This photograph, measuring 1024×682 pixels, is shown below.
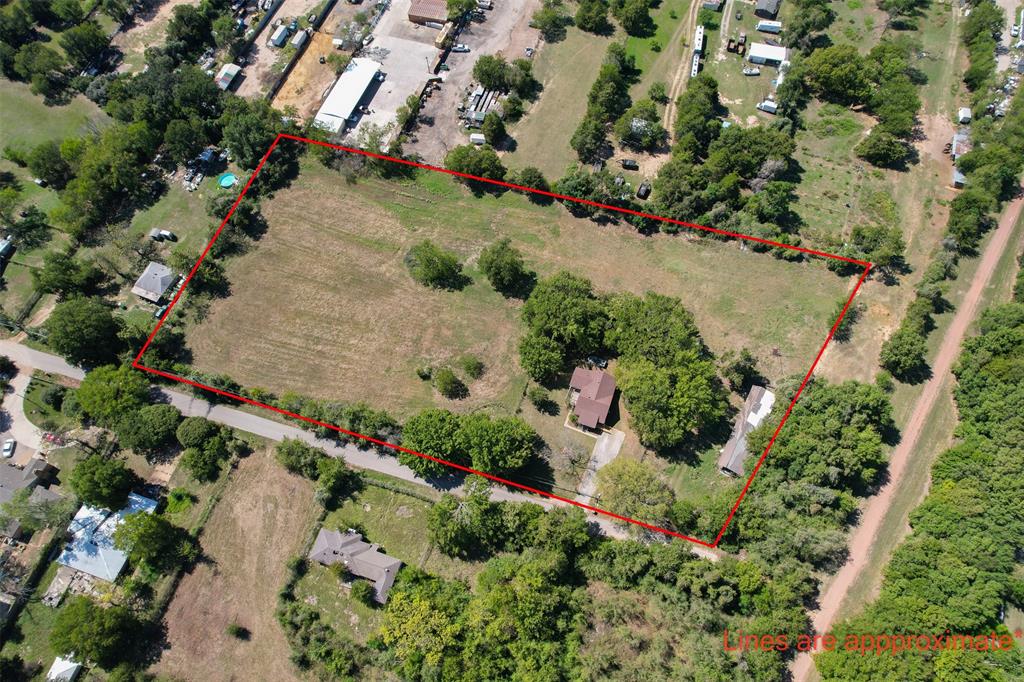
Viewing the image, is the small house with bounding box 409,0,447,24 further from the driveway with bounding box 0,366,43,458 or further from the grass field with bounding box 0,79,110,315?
the driveway with bounding box 0,366,43,458

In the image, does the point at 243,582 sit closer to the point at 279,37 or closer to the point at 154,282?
the point at 154,282

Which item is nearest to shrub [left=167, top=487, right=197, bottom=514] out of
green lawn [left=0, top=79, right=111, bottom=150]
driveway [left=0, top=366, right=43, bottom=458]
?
driveway [left=0, top=366, right=43, bottom=458]

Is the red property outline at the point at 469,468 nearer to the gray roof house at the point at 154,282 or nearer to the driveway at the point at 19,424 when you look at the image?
the gray roof house at the point at 154,282

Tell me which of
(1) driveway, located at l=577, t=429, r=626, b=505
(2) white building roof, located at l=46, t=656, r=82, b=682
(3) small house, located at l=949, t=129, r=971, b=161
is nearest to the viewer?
(2) white building roof, located at l=46, t=656, r=82, b=682

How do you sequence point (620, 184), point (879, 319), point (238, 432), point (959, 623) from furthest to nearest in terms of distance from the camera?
point (620, 184) < point (879, 319) < point (238, 432) < point (959, 623)

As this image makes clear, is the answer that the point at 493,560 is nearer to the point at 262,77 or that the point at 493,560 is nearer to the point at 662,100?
the point at 662,100

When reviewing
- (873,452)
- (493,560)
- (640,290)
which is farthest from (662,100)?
(493,560)
